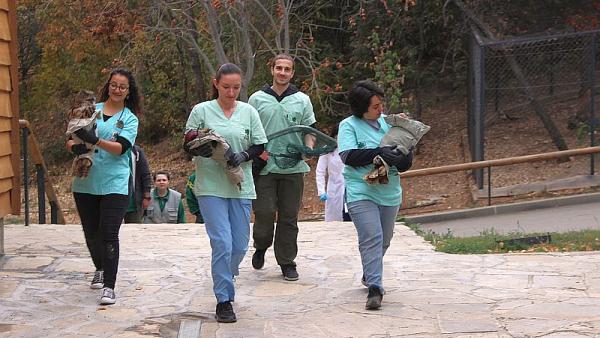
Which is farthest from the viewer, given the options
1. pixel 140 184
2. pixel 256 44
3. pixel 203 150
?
pixel 256 44

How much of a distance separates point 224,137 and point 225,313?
121 cm

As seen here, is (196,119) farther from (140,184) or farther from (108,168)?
(140,184)

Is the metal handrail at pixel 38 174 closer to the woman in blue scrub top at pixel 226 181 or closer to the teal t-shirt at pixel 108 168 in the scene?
the teal t-shirt at pixel 108 168

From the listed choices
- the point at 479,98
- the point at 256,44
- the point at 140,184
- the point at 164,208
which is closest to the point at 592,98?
the point at 479,98

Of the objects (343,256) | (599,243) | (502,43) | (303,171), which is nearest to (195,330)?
(303,171)

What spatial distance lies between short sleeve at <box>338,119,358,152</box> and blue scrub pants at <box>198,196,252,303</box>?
811mm

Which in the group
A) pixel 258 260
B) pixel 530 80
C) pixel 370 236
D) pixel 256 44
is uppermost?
pixel 256 44

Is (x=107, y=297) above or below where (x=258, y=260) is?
below

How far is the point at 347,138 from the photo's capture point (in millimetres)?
7203

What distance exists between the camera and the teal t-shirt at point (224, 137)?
683cm

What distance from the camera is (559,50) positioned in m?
18.5

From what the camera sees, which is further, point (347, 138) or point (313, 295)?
point (313, 295)

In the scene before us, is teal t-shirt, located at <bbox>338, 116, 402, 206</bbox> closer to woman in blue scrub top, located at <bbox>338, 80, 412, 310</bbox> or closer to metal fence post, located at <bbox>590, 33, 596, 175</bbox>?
woman in blue scrub top, located at <bbox>338, 80, 412, 310</bbox>

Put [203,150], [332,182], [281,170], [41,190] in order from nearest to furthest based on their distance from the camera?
[203,150] → [281,170] → [332,182] → [41,190]
